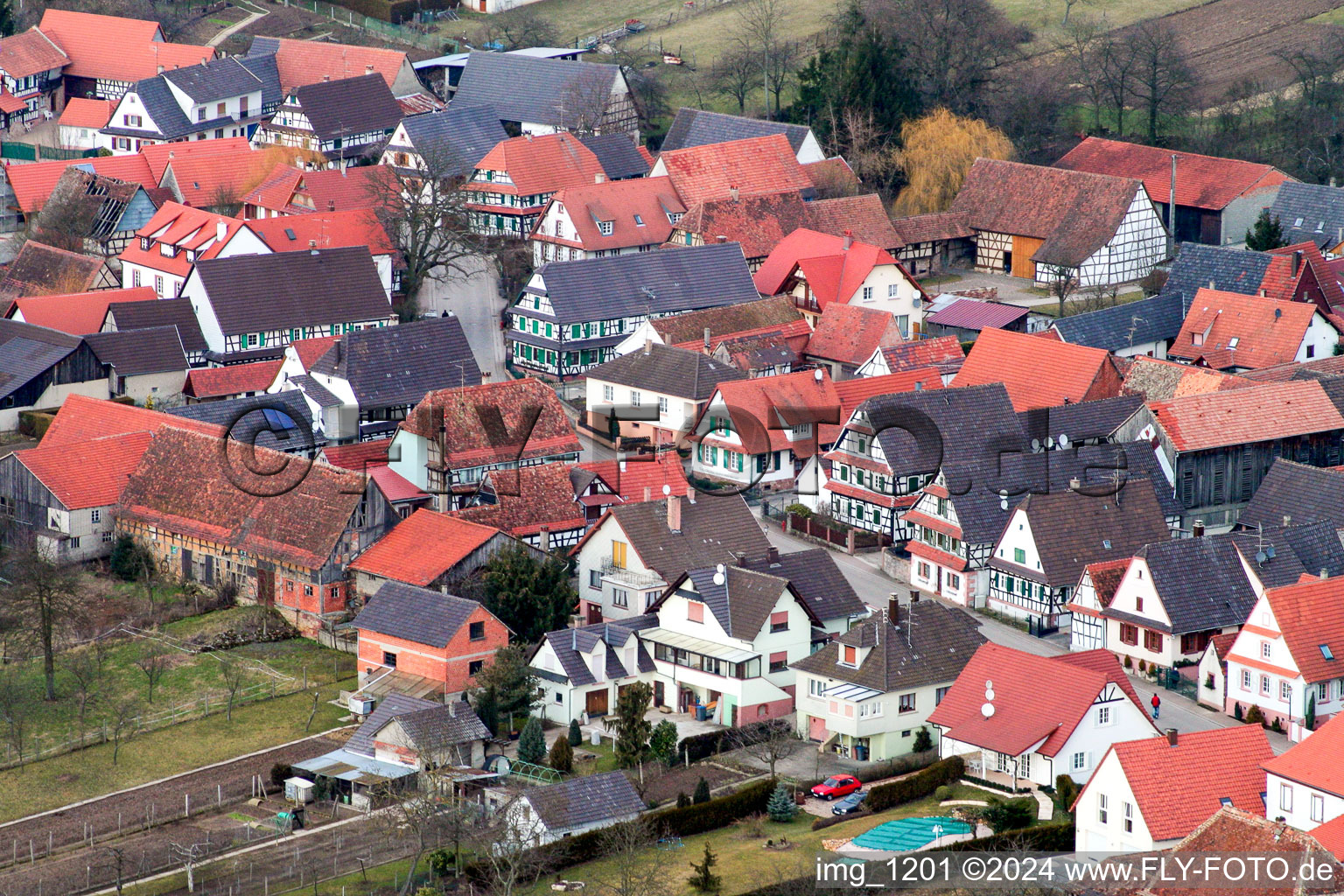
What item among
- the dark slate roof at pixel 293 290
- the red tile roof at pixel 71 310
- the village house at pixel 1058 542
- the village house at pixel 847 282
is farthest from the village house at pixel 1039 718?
the red tile roof at pixel 71 310

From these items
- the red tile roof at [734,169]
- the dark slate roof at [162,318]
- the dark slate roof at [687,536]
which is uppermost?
the red tile roof at [734,169]

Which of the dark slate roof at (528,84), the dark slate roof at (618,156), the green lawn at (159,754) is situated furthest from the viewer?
the dark slate roof at (528,84)

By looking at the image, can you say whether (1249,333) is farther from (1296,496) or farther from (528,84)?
(528,84)

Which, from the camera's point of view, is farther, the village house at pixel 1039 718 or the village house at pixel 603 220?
the village house at pixel 603 220

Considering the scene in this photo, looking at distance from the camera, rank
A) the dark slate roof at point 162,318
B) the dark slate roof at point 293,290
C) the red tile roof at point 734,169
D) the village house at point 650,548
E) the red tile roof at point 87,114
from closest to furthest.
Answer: the village house at point 650,548, the dark slate roof at point 162,318, the dark slate roof at point 293,290, the red tile roof at point 734,169, the red tile roof at point 87,114

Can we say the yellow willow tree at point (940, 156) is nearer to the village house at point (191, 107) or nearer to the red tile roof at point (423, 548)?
the village house at point (191, 107)

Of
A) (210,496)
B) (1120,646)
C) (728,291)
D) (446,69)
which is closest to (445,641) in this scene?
(210,496)

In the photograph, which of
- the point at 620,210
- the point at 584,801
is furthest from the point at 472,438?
the point at 620,210
